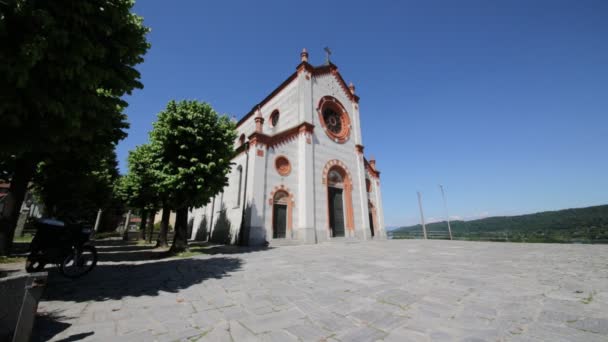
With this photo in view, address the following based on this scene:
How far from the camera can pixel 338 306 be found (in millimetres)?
3609

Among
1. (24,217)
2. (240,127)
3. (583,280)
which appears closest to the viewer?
(583,280)

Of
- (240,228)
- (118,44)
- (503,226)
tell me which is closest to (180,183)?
(240,228)

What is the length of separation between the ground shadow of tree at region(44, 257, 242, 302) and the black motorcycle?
0.43 meters

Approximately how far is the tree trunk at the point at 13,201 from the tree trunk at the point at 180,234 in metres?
5.08

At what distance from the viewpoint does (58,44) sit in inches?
134

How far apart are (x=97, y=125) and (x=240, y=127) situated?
2251 centimetres

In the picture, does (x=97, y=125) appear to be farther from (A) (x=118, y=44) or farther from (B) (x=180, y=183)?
(B) (x=180, y=183)

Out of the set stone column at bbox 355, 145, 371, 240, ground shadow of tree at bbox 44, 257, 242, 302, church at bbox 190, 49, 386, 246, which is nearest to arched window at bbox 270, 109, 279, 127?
church at bbox 190, 49, 386, 246

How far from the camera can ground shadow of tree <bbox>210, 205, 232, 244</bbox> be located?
16278mm

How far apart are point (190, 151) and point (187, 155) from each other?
24 centimetres

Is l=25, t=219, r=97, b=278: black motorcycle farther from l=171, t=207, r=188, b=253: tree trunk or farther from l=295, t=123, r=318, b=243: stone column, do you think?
l=295, t=123, r=318, b=243: stone column

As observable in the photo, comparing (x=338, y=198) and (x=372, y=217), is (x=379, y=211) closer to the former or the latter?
(x=372, y=217)

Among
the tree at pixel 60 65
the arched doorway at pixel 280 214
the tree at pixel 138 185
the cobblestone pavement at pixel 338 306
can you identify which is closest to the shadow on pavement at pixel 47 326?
the cobblestone pavement at pixel 338 306

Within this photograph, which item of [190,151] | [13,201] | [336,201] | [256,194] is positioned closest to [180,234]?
[190,151]
